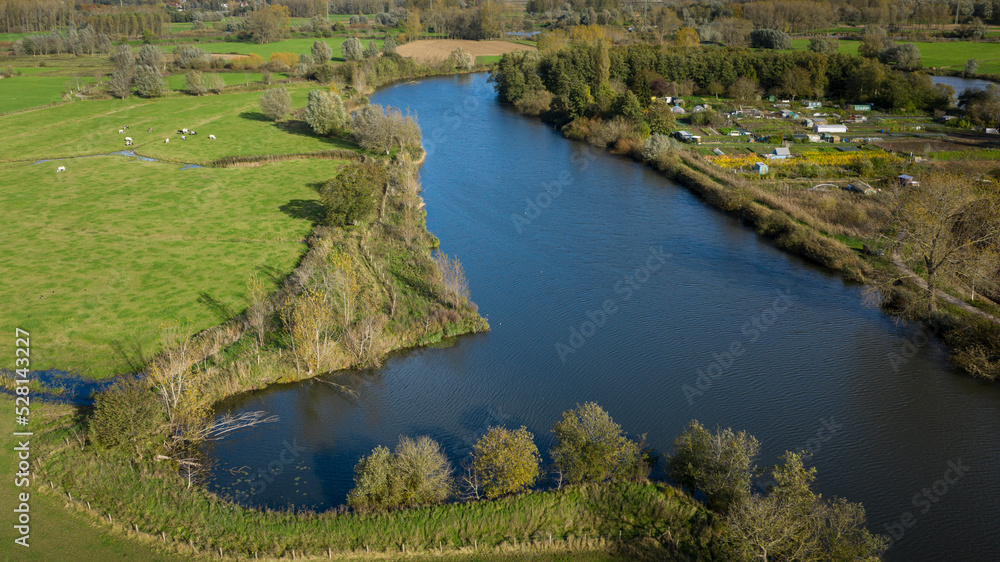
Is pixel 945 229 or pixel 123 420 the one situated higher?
pixel 945 229

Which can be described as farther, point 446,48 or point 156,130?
point 446,48

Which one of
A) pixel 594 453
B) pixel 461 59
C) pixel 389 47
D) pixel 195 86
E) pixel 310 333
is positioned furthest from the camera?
pixel 461 59

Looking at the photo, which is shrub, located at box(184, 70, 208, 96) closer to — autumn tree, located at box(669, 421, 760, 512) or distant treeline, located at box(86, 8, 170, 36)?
distant treeline, located at box(86, 8, 170, 36)

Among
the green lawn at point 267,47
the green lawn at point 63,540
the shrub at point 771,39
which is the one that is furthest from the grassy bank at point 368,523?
the shrub at point 771,39

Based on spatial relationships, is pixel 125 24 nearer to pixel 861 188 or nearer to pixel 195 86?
pixel 195 86

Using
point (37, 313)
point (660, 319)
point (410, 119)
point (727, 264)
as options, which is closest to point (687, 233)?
point (727, 264)

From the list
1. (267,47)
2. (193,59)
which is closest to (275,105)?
(193,59)
